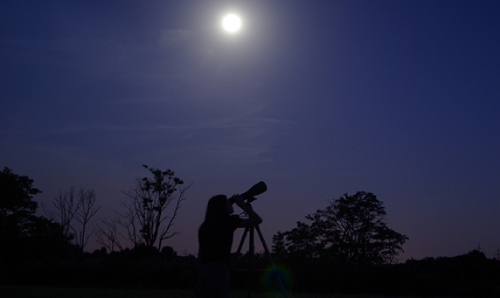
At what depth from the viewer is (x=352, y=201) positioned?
3753 cm

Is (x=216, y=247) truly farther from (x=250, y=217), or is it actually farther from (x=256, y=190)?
(x=256, y=190)

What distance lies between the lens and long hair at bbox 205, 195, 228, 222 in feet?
11.7

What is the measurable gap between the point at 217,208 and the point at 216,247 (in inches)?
15.3

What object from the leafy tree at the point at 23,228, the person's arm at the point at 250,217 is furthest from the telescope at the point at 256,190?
the leafy tree at the point at 23,228

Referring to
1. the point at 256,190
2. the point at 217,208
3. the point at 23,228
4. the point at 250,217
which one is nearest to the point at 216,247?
the point at 217,208

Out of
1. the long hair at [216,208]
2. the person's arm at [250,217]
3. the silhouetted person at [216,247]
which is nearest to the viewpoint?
the silhouetted person at [216,247]

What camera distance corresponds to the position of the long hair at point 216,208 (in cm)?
356

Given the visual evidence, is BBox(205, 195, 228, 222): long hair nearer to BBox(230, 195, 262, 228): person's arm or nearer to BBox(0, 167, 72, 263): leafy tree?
BBox(230, 195, 262, 228): person's arm

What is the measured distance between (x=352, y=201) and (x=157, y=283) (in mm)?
25642

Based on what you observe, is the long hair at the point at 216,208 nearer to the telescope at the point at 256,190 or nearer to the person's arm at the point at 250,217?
the person's arm at the point at 250,217

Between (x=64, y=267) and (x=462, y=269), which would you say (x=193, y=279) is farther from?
(x=462, y=269)

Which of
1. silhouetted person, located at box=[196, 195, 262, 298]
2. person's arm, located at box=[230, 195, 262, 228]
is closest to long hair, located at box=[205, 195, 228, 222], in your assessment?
silhouetted person, located at box=[196, 195, 262, 298]

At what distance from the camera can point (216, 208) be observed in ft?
11.8

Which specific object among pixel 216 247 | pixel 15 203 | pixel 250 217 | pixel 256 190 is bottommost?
pixel 216 247
